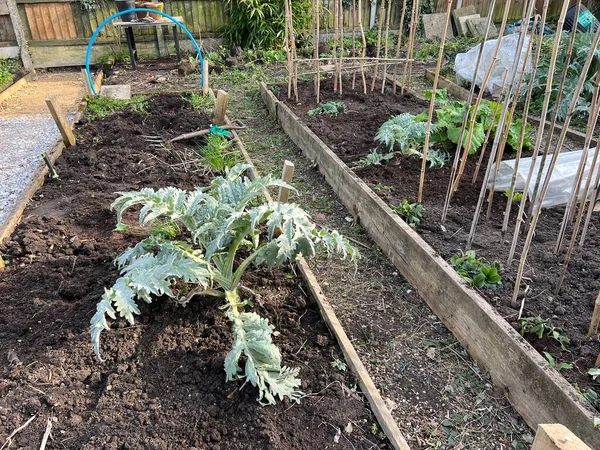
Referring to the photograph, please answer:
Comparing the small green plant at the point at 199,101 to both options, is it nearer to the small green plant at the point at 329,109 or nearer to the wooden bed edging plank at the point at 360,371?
the small green plant at the point at 329,109

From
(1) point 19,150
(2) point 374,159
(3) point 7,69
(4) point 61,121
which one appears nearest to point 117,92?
(1) point 19,150

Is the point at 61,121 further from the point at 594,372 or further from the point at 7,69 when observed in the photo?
the point at 7,69

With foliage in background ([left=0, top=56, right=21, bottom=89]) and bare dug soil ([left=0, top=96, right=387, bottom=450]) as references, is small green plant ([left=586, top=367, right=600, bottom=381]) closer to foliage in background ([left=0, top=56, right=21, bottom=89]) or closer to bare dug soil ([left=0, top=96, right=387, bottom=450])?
bare dug soil ([left=0, top=96, right=387, bottom=450])

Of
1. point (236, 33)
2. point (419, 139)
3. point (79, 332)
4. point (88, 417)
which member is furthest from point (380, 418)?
point (236, 33)

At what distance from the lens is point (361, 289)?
120 inches

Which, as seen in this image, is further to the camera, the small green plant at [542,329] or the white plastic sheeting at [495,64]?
the white plastic sheeting at [495,64]

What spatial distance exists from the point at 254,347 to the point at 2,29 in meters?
9.59

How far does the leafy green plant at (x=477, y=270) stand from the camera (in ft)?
8.77

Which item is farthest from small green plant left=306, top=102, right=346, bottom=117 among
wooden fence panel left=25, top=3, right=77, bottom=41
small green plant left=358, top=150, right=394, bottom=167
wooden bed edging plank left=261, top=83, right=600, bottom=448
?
wooden fence panel left=25, top=3, right=77, bottom=41

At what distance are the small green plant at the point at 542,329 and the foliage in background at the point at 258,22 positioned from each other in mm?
8251

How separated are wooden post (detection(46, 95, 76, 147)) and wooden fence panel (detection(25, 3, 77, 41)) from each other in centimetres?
533

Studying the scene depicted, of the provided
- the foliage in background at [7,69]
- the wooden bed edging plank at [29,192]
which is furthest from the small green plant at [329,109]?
the foliage in background at [7,69]

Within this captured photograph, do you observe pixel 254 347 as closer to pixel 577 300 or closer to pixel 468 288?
pixel 468 288

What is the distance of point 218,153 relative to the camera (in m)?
4.50
